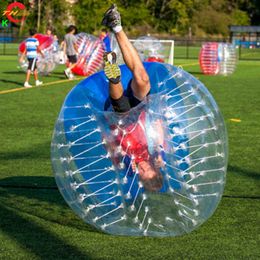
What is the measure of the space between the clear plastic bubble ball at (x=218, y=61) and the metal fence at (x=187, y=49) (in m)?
15.3

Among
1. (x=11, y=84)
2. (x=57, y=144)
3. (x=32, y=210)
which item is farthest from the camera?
(x=11, y=84)

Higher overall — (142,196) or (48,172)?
(142,196)

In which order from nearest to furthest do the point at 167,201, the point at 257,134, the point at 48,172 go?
the point at 167,201 < the point at 48,172 < the point at 257,134

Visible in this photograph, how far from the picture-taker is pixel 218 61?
2777 centimetres

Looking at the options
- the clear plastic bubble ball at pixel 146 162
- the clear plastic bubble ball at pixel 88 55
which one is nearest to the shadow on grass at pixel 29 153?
the clear plastic bubble ball at pixel 146 162

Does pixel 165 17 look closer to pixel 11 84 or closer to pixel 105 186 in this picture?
pixel 11 84

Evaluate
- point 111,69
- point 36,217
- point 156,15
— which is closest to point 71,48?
point 36,217

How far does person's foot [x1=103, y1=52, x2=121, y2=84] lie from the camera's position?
6070mm

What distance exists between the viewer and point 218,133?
5949mm

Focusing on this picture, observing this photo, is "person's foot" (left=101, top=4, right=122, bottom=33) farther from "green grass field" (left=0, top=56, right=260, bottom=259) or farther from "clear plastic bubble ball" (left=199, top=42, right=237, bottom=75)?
"clear plastic bubble ball" (left=199, top=42, right=237, bottom=75)

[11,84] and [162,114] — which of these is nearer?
[162,114]

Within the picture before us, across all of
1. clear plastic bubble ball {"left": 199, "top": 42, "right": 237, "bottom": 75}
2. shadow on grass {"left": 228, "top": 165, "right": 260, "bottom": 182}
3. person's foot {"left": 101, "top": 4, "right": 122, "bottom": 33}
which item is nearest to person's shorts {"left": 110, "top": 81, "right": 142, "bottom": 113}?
person's foot {"left": 101, "top": 4, "right": 122, "bottom": 33}

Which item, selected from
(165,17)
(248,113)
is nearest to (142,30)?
(165,17)

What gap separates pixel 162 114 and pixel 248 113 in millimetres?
9170
